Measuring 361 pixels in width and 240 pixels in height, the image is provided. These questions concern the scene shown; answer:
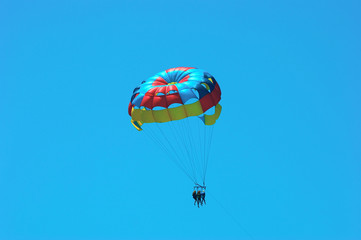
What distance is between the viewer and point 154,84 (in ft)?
138

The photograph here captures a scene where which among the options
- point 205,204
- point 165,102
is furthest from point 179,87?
point 205,204

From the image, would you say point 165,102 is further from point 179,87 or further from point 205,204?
point 205,204

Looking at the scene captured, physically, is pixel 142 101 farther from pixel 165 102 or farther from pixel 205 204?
pixel 205 204

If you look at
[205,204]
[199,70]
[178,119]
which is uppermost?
[199,70]

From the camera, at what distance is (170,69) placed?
144 feet

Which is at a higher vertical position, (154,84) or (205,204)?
(154,84)

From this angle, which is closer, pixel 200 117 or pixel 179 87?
pixel 179 87

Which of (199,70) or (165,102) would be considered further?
(199,70)

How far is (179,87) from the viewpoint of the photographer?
134 feet

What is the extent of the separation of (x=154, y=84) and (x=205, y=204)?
28.7ft

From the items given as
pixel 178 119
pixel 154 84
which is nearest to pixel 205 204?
pixel 178 119

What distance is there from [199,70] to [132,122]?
6125mm

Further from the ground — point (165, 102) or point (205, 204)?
point (165, 102)

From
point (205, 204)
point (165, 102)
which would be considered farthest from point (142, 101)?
point (205, 204)
